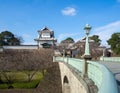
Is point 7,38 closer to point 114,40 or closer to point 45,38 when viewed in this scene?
point 45,38

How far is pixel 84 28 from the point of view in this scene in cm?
1052

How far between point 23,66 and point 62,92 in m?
22.5

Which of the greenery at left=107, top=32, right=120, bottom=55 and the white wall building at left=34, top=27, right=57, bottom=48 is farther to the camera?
the white wall building at left=34, top=27, right=57, bottom=48

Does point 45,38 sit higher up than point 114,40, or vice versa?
point 45,38

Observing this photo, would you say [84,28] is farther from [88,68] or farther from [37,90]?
[37,90]

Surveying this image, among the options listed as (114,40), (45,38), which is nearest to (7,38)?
(45,38)

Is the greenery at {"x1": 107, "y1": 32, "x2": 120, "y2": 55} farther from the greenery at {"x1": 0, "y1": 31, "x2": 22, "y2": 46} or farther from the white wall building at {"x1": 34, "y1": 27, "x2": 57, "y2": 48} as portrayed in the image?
the greenery at {"x1": 0, "y1": 31, "x2": 22, "y2": 46}

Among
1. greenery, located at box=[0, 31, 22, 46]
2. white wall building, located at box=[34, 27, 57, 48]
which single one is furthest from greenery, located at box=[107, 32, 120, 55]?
greenery, located at box=[0, 31, 22, 46]

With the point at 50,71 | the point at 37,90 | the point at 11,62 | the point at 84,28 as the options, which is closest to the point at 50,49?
the point at 11,62

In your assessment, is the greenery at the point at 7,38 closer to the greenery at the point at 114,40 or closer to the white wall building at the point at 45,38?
the white wall building at the point at 45,38

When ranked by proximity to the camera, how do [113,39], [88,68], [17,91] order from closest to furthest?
[88,68]
[17,91]
[113,39]

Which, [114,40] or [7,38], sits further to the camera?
[7,38]

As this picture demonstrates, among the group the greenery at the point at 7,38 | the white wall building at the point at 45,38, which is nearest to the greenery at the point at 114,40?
the white wall building at the point at 45,38

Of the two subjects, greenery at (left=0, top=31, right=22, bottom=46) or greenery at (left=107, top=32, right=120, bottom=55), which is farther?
greenery at (left=0, top=31, right=22, bottom=46)
